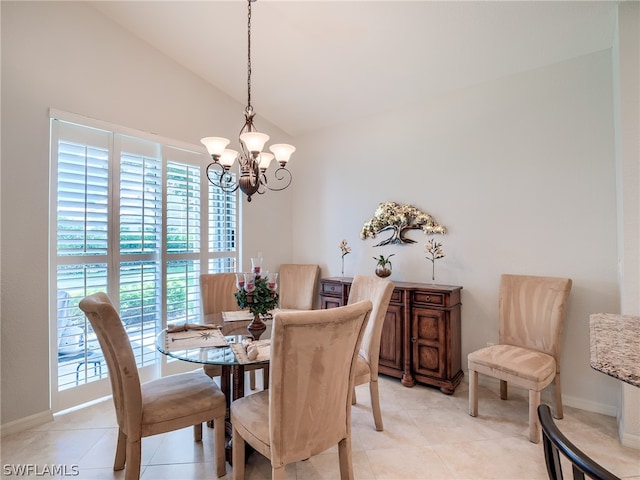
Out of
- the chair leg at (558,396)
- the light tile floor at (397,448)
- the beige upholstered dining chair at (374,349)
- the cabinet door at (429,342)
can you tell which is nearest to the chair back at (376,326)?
the beige upholstered dining chair at (374,349)

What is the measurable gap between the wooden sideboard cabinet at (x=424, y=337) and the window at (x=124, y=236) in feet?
6.67

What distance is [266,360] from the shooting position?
1.65 meters

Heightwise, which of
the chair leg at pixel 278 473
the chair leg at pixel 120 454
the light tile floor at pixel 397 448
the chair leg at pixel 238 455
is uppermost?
the chair leg at pixel 278 473

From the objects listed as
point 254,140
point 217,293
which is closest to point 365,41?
point 254,140

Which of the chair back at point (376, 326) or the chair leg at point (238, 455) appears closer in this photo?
the chair leg at point (238, 455)

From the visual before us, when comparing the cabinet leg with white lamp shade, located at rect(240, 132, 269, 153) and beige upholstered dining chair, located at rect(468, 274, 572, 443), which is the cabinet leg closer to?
beige upholstered dining chair, located at rect(468, 274, 572, 443)

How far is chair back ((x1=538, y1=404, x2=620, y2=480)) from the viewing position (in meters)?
0.57

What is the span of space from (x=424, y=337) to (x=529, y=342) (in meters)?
0.82

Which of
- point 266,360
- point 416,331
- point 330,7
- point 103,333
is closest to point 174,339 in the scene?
point 103,333

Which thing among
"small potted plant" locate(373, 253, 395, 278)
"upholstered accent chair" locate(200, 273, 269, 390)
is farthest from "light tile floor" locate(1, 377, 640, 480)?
"small potted plant" locate(373, 253, 395, 278)

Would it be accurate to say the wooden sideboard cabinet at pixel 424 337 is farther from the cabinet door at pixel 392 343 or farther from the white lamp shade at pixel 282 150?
the white lamp shade at pixel 282 150

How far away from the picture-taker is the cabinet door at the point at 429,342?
2.82 meters

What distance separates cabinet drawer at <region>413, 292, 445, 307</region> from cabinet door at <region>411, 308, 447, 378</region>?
2.6 inches

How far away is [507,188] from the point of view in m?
2.87
